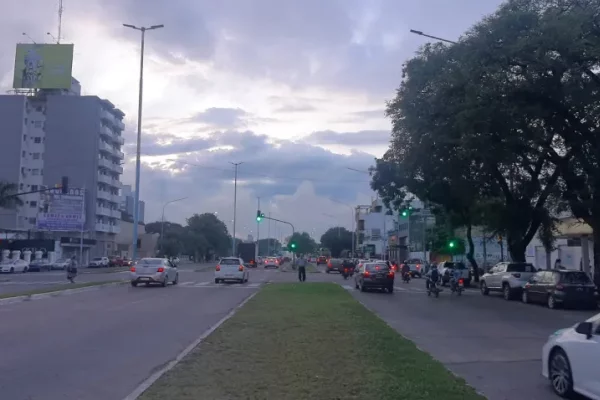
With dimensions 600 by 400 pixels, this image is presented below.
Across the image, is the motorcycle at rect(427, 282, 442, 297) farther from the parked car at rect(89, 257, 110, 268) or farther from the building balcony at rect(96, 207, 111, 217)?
the building balcony at rect(96, 207, 111, 217)

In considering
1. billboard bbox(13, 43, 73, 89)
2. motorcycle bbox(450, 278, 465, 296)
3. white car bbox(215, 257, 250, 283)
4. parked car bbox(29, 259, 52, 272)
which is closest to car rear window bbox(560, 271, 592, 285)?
motorcycle bbox(450, 278, 465, 296)

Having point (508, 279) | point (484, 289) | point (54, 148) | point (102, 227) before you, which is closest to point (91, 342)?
point (508, 279)

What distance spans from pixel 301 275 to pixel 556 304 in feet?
63.2

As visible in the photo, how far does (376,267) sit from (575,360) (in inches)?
1021

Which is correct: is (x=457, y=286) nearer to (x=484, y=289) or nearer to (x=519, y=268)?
(x=484, y=289)

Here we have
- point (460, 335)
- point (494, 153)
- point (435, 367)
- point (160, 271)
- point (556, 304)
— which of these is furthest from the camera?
point (160, 271)

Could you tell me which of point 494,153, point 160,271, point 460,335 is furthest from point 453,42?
point 160,271

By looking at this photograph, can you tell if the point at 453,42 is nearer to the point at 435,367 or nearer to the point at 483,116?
the point at 483,116

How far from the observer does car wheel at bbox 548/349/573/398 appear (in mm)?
9250

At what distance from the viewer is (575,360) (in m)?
9.08

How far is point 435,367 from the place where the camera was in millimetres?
10695

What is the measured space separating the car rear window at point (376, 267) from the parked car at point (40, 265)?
154 ft

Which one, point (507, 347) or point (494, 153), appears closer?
point (507, 347)

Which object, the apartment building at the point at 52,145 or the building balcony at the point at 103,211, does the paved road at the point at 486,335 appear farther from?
the building balcony at the point at 103,211
